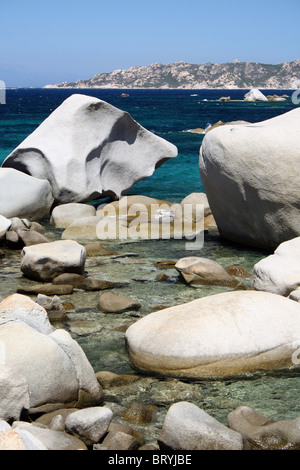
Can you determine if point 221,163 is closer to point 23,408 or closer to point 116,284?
point 116,284

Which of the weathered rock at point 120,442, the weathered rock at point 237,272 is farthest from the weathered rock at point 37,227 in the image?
the weathered rock at point 120,442

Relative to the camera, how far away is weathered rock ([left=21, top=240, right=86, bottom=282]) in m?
6.81

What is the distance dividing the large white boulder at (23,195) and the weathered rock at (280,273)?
4634 mm

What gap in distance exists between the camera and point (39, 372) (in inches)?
155

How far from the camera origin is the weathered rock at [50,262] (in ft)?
22.4

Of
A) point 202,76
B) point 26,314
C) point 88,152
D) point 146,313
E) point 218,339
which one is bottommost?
point 146,313

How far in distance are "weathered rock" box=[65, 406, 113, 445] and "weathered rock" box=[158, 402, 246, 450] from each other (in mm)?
323

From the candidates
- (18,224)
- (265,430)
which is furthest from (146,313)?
(18,224)

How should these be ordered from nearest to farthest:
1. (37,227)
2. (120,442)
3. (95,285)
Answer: (120,442)
(95,285)
(37,227)

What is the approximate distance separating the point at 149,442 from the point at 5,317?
140 centimetres

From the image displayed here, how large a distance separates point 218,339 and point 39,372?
1347mm

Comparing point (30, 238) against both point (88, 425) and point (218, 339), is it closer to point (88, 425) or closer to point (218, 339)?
point (218, 339)

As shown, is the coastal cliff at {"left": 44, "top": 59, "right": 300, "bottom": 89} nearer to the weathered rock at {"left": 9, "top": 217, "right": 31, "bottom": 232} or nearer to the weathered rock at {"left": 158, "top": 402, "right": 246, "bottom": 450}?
the weathered rock at {"left": 9, "top": 217, "right": 31, "bottom": 232}

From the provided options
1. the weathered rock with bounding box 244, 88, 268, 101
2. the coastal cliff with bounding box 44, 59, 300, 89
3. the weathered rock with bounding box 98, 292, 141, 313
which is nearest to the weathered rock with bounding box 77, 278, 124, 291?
the weathered rock with bounding box 98, 292, 141, 313
